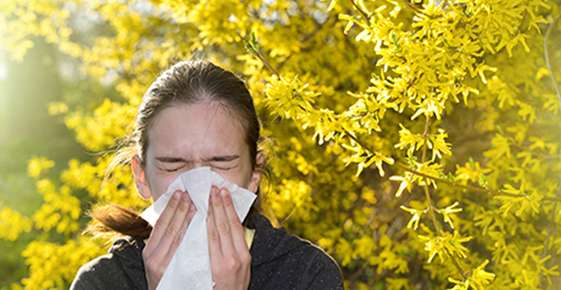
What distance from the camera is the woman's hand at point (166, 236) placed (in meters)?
1.80

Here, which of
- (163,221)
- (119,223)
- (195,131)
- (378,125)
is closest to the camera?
(163,221)

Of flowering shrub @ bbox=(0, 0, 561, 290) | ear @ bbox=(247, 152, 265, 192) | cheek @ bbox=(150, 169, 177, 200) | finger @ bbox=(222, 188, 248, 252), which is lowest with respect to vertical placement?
flowering shrub @ bbox=(0, 0, 561, 290)

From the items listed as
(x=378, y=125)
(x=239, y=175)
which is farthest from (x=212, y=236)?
(x=378, y=125)

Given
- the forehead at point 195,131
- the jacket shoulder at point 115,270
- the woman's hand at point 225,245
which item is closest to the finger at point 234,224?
the woman's hand at point 225,245

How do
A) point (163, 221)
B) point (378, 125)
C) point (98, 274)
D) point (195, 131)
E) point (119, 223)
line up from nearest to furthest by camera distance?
point (163, 221)
point (195, 131)
point (98, 274)
point (119, 223)
point (378, 125)

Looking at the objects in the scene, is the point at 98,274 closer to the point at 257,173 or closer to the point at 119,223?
the point at 119,223

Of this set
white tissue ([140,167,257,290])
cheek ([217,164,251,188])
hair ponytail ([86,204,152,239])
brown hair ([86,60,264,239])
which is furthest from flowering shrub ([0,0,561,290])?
hair ponytail ([86,204,152,239])

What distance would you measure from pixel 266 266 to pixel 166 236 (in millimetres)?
372

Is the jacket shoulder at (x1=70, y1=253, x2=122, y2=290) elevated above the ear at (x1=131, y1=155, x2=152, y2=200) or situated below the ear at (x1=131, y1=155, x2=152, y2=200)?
below

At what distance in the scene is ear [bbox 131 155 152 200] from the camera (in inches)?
79.3

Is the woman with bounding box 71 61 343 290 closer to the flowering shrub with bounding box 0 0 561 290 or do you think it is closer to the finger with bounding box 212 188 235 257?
the finger with bounding box 212 188 235 257

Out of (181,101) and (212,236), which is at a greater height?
(181,101)

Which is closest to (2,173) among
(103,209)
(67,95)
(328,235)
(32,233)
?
(67,95)

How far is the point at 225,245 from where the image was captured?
1.82 meters
